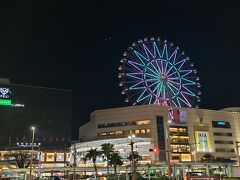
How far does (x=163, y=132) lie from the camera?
397 ft

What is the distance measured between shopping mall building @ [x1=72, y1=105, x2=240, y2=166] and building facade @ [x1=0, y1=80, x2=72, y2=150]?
2474cm

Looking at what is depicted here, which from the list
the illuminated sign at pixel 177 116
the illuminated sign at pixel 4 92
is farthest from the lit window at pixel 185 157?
the illuminated sign at pixel 4 92

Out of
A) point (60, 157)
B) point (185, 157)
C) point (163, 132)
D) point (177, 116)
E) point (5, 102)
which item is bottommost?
point (185, 157)

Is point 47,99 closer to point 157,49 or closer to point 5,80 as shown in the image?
point 5,80

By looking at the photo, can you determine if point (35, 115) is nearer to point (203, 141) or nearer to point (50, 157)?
point (50, 157)

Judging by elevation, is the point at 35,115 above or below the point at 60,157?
above

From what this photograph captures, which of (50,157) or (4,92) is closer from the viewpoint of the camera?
(50,157)

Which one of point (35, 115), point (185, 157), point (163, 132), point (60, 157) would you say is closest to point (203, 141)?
point (185, 157)

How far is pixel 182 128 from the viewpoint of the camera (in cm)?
12619

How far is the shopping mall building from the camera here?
389ft

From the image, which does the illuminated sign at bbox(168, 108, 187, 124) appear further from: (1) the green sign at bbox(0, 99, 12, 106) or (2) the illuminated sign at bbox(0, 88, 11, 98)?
(2) the illuminated sign at bbox(0, 88, 11, 98)

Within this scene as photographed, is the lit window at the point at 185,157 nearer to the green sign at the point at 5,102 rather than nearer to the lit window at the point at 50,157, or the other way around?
the lit window at the point at 50,157

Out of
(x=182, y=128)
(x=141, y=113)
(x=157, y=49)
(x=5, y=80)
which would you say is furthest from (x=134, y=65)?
(x=5, y=80)

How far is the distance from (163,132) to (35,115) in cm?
6552
